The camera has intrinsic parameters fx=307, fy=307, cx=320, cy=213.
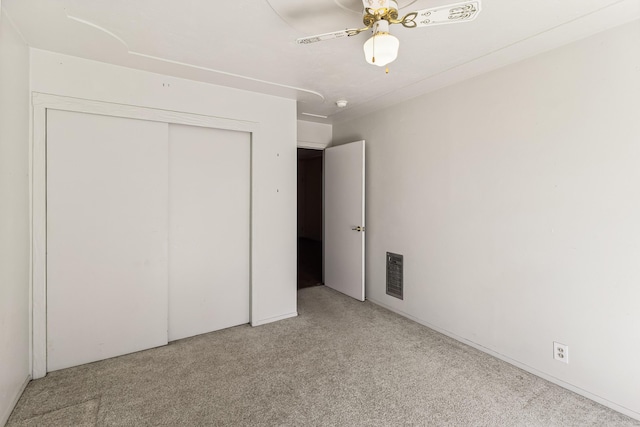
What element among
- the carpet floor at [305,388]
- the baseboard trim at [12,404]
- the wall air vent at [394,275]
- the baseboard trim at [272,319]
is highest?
the wall air vent at [394,275]

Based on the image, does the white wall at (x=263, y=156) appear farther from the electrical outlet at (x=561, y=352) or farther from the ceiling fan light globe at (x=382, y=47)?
the electrical outlet at (x=561, y=352)

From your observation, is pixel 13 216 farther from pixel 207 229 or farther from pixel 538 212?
pixel 538 212

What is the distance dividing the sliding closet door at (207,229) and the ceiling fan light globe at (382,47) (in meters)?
1.97

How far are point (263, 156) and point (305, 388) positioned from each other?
2.23 m

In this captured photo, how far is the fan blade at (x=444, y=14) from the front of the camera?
1399 millimetres

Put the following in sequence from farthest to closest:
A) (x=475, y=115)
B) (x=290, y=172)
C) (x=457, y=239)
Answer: (x=290, y=172)
(x=457, y=239)
(x=475, y=115)

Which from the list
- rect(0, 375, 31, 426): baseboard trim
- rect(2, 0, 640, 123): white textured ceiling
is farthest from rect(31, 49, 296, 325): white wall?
rect(0, 375, 31, 426): baseboard trim

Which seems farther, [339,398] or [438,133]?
[438,133]

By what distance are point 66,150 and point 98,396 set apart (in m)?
1.84

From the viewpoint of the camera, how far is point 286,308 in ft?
11.5

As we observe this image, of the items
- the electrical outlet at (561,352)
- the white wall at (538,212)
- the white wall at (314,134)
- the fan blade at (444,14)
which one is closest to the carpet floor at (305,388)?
the electrical outlet at (561,352)

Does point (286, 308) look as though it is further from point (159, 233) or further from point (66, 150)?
point (66, 150)

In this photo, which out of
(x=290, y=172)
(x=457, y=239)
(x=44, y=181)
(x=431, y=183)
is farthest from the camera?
(x=290, y=172)

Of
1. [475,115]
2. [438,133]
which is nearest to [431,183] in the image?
[438,133]
